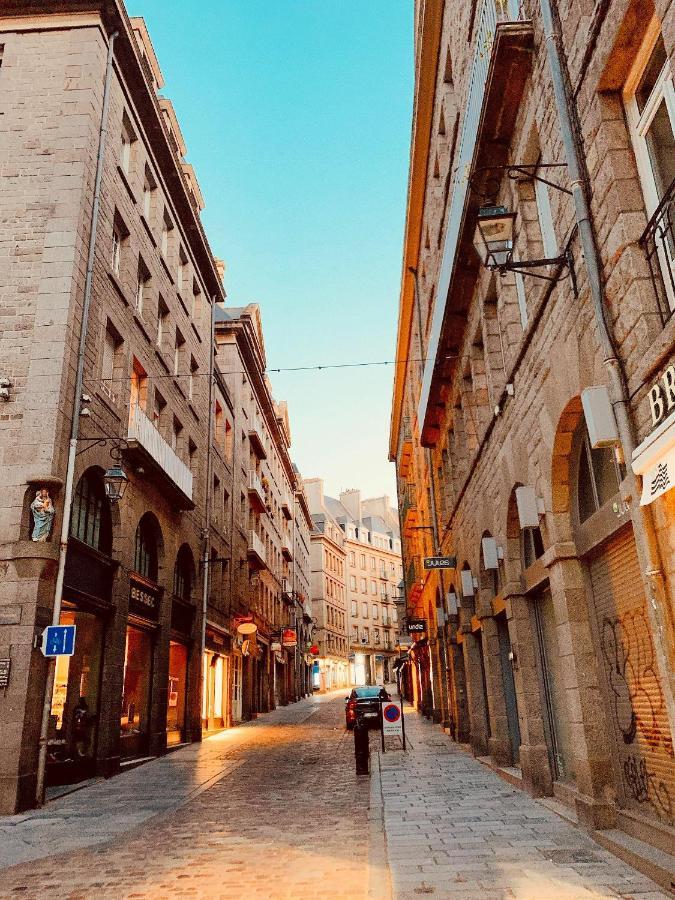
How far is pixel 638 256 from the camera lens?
600 cm

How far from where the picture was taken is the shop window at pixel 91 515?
14.5m

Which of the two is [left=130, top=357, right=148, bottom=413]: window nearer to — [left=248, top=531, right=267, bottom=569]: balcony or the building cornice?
the building cornice

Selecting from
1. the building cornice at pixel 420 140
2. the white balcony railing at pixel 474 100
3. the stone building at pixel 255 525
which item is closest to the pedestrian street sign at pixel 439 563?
the building cornice at pixel 420 140

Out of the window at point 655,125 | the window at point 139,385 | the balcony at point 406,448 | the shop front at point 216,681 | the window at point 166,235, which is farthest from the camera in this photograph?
the balcony at point 406,448

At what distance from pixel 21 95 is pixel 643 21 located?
14.6 metres

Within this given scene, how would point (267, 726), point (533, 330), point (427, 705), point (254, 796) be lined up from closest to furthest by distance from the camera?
point (533, 330) < point (254, 796) < point (267, 726) < point (427, 705)

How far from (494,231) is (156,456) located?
12448mm

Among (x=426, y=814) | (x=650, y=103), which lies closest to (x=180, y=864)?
(x=426, y=814)

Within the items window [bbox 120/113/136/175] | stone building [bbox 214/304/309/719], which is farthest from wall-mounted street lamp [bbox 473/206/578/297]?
stone building [bbox 214/304/309/719]

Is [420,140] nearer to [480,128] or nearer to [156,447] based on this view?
[480,128]

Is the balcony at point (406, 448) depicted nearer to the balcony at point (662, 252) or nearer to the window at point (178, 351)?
the window at point (178, 351)

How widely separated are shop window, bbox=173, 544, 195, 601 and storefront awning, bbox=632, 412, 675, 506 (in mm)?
18774

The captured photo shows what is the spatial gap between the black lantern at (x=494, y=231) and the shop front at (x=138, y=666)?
1236 centimetres

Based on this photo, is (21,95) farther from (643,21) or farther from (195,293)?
(643,21)
